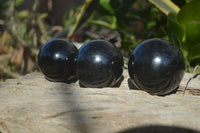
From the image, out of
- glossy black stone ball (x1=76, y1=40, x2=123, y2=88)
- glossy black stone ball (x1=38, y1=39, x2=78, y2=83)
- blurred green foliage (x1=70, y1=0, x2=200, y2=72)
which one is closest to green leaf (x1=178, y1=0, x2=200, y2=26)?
blurred green foliage (x1=70, y1=0, x2=200, y2=72)

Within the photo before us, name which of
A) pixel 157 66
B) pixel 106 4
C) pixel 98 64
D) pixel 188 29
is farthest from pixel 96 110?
pixel 106 4

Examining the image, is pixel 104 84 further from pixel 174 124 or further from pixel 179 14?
pixel 179 14

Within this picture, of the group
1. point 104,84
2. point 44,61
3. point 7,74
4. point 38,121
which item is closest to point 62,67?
point 44,61

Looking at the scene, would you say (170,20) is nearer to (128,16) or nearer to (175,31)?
(175,31)

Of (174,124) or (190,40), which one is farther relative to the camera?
(190,40)

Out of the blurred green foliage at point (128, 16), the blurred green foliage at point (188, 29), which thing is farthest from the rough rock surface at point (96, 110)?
the blurred green foliage at point (128, 16)

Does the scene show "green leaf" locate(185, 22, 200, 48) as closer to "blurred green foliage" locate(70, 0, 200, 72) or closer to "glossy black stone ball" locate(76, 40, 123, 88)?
"blurred green foliage" locate(70, 0, 200, 72)
